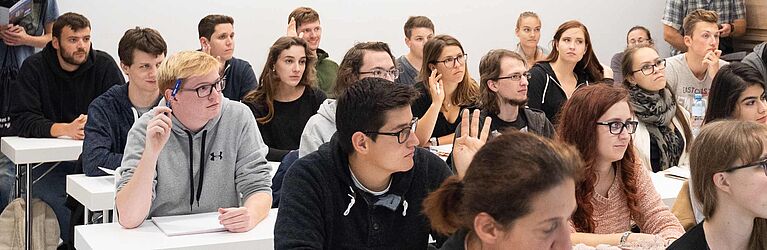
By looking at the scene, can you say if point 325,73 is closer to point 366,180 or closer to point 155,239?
point 155,239

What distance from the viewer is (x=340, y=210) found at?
258 cm

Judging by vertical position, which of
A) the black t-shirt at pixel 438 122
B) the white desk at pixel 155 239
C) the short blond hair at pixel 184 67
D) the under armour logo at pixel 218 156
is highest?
the short blond hair at pixel 184 67

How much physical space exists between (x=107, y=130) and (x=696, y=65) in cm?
386

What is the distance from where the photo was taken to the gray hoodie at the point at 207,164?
3264 millimetres

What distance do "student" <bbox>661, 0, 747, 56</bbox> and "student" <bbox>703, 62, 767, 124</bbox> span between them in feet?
13.6

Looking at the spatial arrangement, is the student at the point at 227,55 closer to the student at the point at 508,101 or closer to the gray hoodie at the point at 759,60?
the student at the point at 508,101

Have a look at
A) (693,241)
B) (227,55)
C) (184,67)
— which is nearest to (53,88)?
(227,55)

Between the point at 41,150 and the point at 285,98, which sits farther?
the point at 285,98

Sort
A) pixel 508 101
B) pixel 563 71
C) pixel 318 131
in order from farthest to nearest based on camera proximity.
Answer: pixel 563 71, pixel 508 101, pixel 318 131

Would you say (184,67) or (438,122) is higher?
(184,67)

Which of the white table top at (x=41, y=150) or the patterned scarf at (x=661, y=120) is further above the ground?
the patterned scarf at (x=661, y=120)

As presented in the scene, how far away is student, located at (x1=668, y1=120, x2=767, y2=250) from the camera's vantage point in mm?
2465

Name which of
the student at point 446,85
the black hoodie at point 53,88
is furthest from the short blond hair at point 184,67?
the student at point 446,85

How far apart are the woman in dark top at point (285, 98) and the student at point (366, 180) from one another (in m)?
2.26
